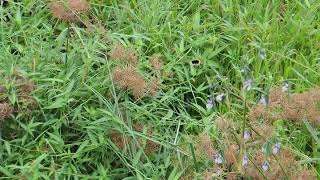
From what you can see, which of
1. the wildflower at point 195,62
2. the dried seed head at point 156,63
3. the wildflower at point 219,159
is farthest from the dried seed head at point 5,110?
the wildflower at point 195,62

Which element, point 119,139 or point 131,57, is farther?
point 131,57

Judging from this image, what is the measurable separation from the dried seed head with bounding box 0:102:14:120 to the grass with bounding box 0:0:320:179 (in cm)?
2

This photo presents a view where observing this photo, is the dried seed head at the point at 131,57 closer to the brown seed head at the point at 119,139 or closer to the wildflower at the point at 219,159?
the brown seed head at the point at 119,139

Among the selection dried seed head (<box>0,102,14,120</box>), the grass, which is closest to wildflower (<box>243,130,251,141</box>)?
the grass

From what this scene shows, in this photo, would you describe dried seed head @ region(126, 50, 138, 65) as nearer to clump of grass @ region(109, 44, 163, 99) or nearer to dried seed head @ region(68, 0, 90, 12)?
clump of grass @ region(109, 44, 163, 99)

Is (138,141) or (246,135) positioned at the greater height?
(246,135)

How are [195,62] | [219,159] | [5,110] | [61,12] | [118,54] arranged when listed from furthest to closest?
[195,62]
[61,12]
[118,54]
[5,110]
[219,159]

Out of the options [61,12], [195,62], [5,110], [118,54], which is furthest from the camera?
[195,62]

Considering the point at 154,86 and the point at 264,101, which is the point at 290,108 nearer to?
the point at 264,101

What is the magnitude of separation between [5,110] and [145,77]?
0.61 m

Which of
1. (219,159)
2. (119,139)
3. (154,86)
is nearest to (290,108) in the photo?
(219,159)

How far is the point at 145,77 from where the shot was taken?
266cm

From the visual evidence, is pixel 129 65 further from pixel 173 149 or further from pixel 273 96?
pixel 273 96

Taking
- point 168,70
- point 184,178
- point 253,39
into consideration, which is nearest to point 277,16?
point 253,39
